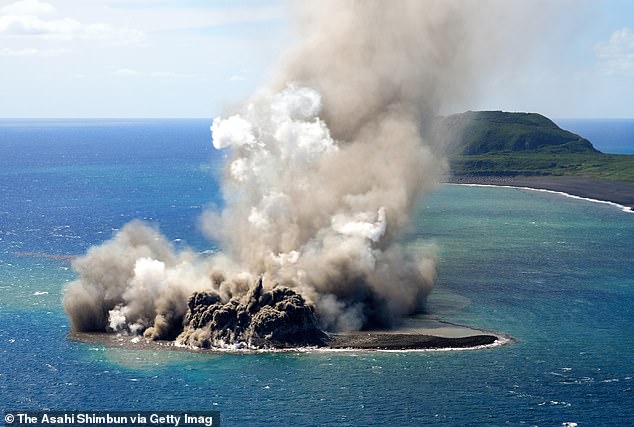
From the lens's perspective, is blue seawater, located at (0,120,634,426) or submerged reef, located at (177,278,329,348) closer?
blue seawater, located at (0,120,634,426)

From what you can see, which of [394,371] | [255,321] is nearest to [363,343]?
[394,371]

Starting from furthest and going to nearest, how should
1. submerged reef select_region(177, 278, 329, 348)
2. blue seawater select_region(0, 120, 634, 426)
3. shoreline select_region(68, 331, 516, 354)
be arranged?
submerged reef select_region(177, 278, 329, 348) → shoreline select_region(68, 331, 516, 354) → blue seawater select_region(0, 120, 634, 426)

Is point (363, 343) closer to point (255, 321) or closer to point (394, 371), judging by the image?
point (394, 371)

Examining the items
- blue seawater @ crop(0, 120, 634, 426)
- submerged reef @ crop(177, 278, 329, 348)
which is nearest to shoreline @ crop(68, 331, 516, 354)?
submerged reef @ crop(177, 278, 329, 348)

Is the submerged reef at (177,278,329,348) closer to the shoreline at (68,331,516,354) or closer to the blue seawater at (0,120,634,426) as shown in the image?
the shoreline at (68,331,516,354)

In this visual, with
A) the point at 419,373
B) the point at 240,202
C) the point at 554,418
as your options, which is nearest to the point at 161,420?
the point at 419,373

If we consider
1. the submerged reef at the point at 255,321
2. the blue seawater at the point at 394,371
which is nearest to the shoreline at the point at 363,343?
the submerged reef at the point at 255,321

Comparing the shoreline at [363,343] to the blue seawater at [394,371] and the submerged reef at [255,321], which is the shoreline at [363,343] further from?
the blue seawater at [394,371]
